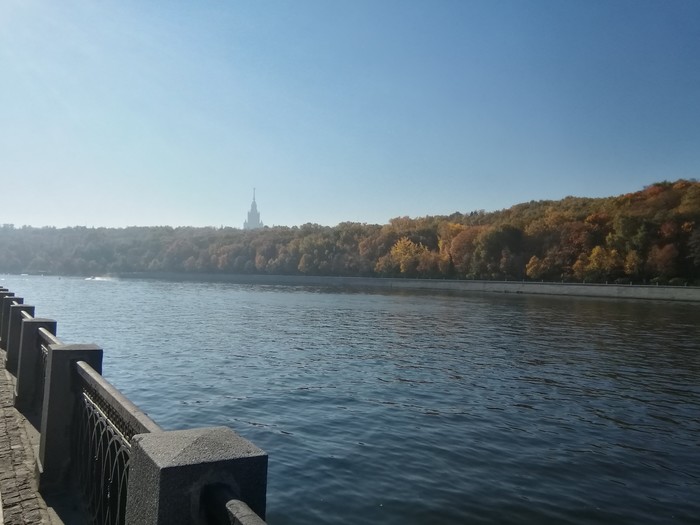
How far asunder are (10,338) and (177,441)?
10.4 metres

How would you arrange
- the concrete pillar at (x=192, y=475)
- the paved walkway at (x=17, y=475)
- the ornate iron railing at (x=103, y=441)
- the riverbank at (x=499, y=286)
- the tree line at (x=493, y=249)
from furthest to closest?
the tree line at (x=493, y=249), the riverbank at (x=499, y=286), the paved walkway at (x=17, y=475), the ornate iron railing at (x=103, y=441), the concrete pillar at (x=192, y=475)

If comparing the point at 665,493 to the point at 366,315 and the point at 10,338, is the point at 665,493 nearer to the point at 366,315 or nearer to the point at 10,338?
the point at 10,338

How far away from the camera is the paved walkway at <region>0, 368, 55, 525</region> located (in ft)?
18.5

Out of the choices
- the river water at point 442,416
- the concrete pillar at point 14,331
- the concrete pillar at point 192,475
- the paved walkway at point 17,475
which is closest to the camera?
the concrete pillar at point 192,475

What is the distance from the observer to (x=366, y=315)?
1829 inches

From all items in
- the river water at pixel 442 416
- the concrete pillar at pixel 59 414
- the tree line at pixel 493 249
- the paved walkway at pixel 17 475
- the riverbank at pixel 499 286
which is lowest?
the river water at pixel 442 416

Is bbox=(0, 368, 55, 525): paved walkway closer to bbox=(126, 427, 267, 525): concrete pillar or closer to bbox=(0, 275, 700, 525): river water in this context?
bbox=(126, 427, 267, 525): concrete pillar

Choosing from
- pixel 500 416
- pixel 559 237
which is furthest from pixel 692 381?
pixel 559 237

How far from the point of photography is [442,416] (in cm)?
1400

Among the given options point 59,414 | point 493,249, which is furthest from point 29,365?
point 493,249

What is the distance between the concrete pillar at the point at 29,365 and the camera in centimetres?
902

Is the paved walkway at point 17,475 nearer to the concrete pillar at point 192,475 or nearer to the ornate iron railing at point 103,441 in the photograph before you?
the ornate iron railing at point 103,441

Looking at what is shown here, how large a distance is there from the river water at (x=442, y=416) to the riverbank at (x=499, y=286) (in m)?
51.9

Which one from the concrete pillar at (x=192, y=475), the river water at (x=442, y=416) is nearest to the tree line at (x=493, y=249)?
the river water at (x=442, y=416)
